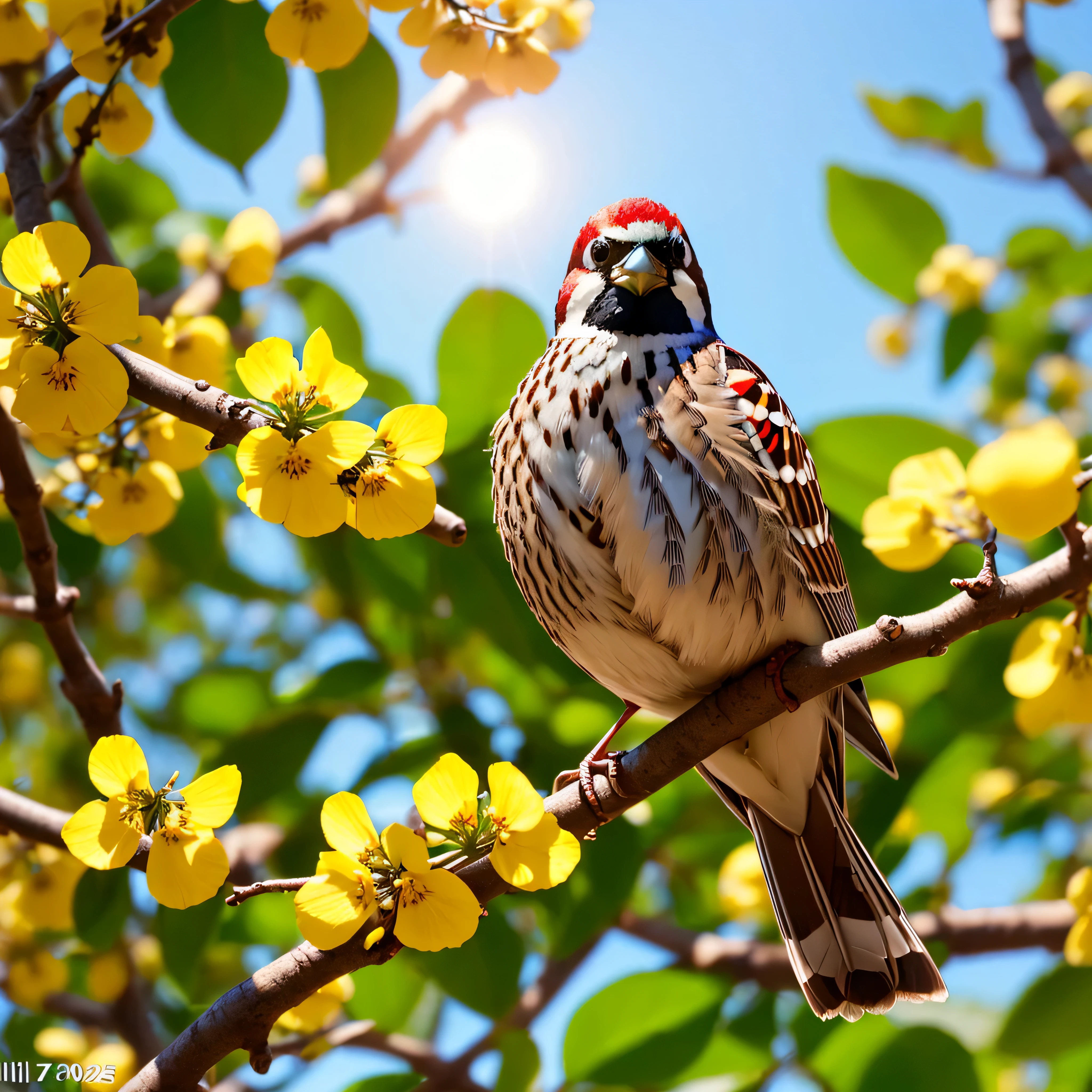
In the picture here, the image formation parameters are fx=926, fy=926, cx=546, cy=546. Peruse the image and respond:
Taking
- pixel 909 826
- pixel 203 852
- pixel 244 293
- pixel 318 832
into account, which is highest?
pixel 244 293

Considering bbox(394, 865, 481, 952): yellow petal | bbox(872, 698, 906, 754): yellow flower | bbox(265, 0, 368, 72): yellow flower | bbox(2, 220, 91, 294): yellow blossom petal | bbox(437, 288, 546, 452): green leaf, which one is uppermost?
bbox(265, 0, 368, 72): yellow flower

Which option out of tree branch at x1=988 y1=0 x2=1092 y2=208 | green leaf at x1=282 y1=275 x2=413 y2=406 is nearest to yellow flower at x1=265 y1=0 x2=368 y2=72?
green leaf at x1=282 y1=275 x2=413 y2=406

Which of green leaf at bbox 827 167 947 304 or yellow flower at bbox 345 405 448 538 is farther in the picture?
green leaf at bbox 827 167 947 304

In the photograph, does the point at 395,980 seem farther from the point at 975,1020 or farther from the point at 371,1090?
the point at 975,1020

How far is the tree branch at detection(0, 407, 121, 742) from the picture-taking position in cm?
122

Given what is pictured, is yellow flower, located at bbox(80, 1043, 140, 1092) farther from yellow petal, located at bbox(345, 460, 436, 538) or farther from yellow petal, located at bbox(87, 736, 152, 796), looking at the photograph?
yellow petal, located at bbox(345, 460, 436, 538)

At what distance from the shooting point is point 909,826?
2.07m

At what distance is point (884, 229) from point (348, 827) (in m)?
2.06

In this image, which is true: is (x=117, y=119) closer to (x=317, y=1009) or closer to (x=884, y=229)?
(x=317, y=1009)

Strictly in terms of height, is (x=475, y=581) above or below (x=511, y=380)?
below

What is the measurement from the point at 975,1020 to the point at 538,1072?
10.6 ft

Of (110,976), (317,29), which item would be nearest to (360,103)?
(317,29)

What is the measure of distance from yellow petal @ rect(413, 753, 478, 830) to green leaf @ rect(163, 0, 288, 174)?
112cm

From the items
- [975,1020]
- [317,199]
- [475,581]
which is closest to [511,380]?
[475,581]
